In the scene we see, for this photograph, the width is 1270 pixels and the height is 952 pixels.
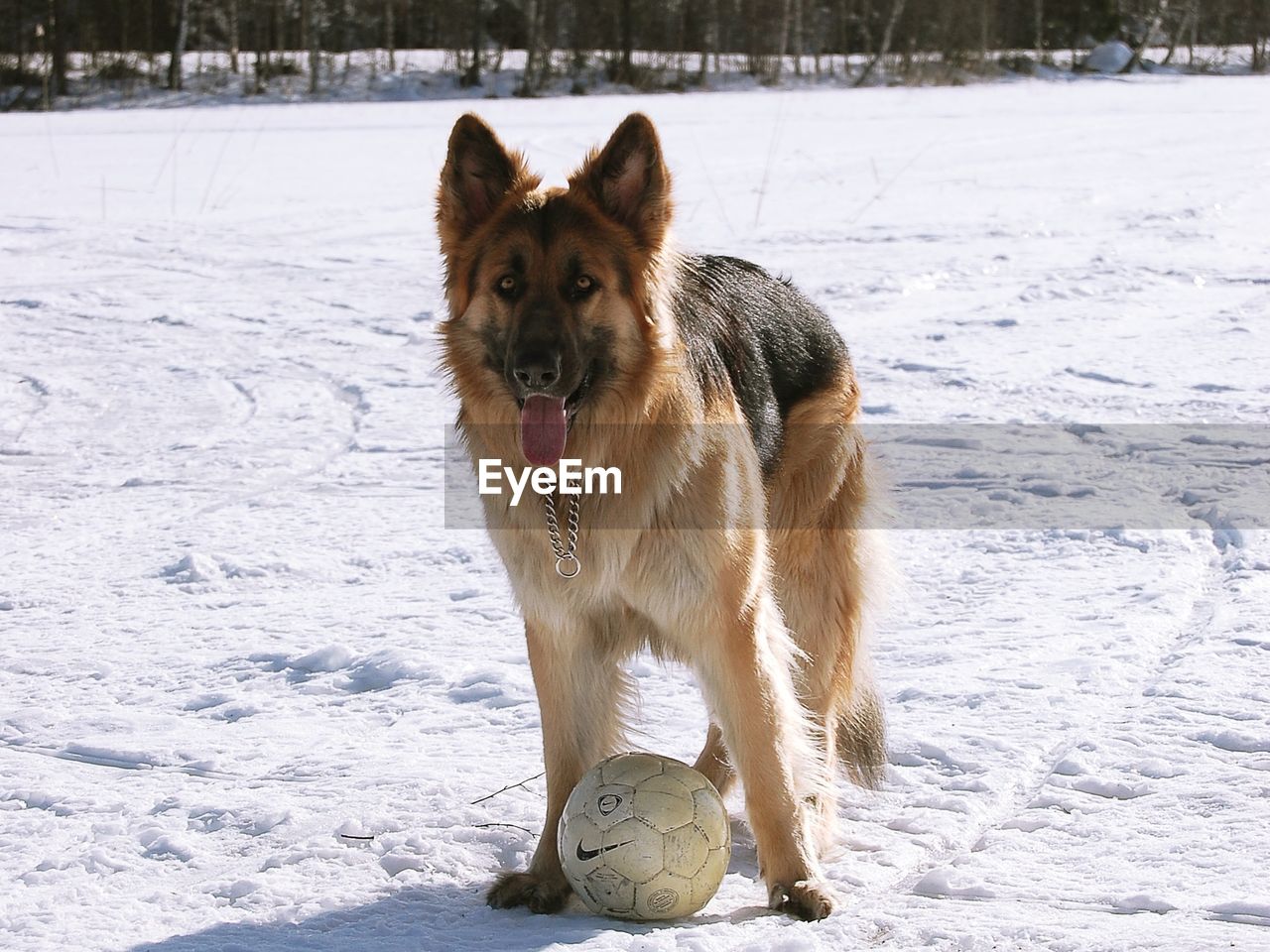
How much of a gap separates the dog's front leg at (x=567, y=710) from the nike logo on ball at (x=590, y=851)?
10.0 inches

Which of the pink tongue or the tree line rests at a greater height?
the tree line

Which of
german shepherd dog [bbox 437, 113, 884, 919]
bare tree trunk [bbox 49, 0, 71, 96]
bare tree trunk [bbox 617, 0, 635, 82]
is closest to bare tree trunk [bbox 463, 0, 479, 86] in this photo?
bare tree trunk [bbox 617, 0, 635, 82]

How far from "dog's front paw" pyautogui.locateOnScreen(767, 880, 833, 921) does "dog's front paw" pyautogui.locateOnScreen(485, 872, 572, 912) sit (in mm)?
529

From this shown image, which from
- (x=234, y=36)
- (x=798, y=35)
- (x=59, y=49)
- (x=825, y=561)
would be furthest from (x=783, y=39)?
(x=825, y=561)

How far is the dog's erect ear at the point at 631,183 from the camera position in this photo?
3596 mm

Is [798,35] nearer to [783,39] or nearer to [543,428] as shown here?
[783,39]

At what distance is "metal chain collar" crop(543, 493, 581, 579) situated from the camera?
3.49m

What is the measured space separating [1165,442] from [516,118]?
18264mm

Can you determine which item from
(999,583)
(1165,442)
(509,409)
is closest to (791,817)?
(509,409)

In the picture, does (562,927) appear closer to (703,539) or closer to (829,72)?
(703,539)

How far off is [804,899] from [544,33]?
1346 inches

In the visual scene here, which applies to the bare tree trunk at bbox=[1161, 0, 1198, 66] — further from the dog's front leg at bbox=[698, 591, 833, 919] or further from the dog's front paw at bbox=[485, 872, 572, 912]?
the dog's front paw at bbox=[485, 872, 572, 912]

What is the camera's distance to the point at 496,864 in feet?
12.0

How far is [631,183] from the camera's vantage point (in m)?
3.63
